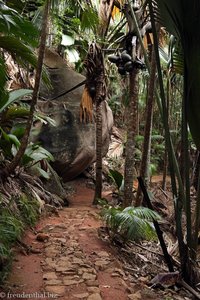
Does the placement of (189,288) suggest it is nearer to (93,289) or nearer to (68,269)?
(93,289)

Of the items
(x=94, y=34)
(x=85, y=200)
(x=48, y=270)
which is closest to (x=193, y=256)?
(x=48, y=270)

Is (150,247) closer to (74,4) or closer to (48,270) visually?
(48,270)

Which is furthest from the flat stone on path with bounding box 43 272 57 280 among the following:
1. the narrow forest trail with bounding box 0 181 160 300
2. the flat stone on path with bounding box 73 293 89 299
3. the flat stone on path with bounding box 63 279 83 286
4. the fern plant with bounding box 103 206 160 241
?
the fern plant with bounding box 103 206 160 241

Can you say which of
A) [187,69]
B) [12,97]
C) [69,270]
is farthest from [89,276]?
[12,97]

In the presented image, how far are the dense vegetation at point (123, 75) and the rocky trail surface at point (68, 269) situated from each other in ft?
0.92

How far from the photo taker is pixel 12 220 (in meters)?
3.90

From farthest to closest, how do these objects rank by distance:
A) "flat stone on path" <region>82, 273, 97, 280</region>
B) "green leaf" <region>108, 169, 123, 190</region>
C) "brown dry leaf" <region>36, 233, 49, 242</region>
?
"green leaf" <region>108, 169, 123, 190</region>, "brown dry leaf" <region>36, 233, 49, 242</region>, "flat stone on path" <region>82, 273, 97, 280</region>

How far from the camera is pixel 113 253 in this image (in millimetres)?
4043

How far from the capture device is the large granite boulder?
8422 millimetres

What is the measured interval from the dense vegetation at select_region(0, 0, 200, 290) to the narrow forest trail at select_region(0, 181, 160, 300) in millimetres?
292

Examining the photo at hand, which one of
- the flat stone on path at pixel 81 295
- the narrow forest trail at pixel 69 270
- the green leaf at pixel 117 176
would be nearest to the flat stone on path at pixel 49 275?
the narrow forest trail at pixel 69 270

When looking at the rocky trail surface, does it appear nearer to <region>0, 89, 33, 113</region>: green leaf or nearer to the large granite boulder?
<region>0, 89, 33, 113</region>: green leaf

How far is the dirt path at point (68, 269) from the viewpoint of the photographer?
9.25ft

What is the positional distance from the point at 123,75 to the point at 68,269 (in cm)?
414
